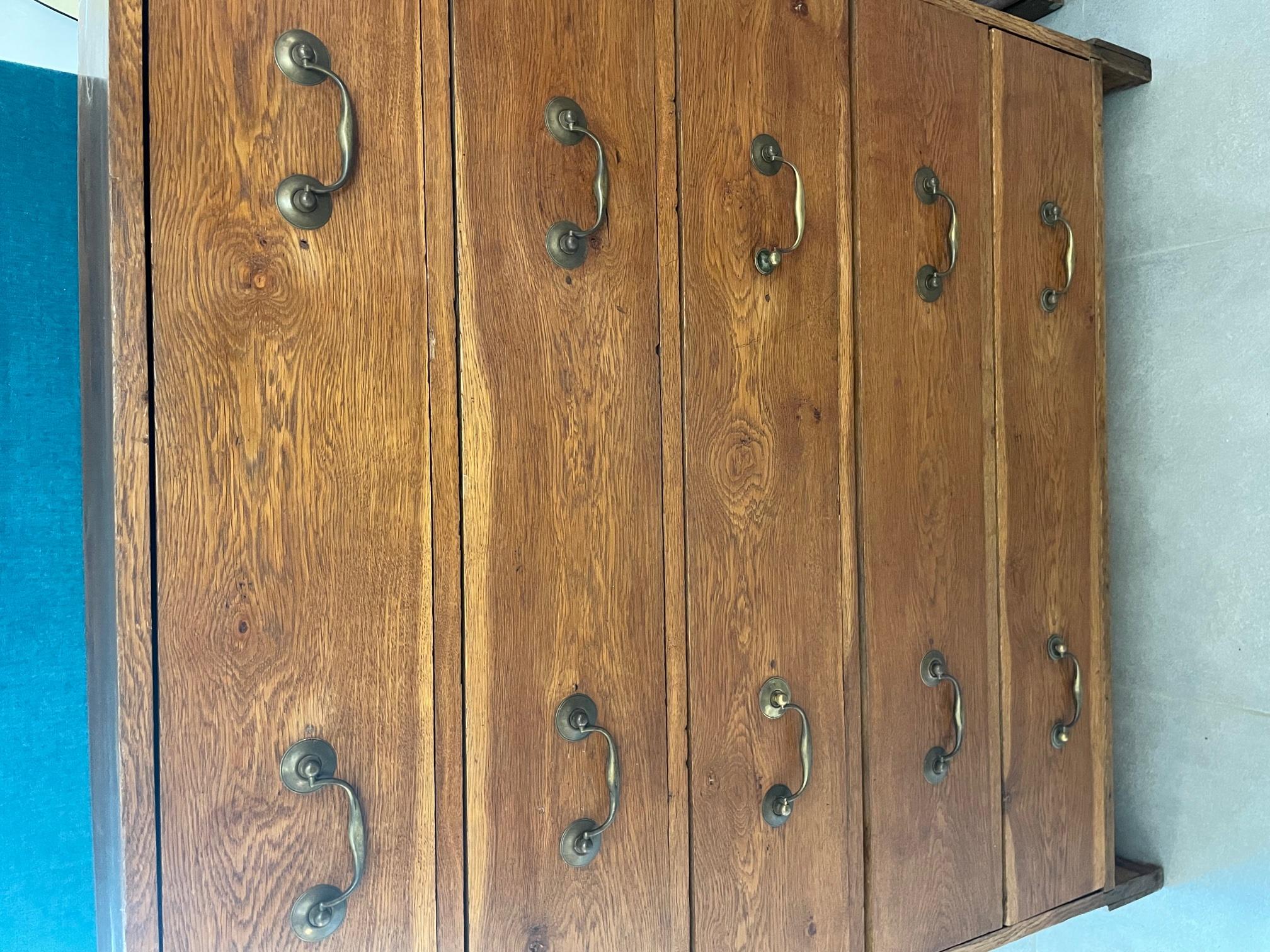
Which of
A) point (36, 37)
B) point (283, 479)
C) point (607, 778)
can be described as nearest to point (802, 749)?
point (607, 778)

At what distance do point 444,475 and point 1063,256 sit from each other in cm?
95

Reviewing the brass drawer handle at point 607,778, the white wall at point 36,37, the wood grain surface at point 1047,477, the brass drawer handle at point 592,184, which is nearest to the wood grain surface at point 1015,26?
the wood grain surface at point 1047,477

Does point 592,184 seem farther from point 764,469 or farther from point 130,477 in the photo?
point 130,477

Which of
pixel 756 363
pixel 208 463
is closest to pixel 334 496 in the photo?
pixel 208 463

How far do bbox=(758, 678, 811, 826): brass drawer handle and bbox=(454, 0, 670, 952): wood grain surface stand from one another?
13cm

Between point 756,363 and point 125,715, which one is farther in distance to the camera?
point 756,363

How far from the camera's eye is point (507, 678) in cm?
77

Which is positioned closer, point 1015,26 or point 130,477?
point 130,477

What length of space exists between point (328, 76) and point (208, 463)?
1.06 feet

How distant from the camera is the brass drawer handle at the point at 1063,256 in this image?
46.9 inches

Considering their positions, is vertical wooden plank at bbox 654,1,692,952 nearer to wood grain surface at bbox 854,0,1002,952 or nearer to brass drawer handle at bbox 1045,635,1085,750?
wood grain surface at bbox 854,0,1002,952

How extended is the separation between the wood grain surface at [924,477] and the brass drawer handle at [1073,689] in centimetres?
11

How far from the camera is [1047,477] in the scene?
3.87 feet

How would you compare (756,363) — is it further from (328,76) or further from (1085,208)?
(1085,208)
